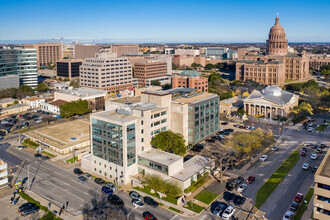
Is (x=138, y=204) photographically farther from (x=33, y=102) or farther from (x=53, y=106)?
(x=33, y=102)

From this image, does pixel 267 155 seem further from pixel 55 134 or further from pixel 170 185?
pixel 55 134

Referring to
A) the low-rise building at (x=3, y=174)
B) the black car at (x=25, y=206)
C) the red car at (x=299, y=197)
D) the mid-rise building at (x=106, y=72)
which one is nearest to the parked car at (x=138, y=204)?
the black car at (x=25, y=206)

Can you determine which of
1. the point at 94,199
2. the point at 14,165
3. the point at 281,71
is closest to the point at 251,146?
the point at 94,199

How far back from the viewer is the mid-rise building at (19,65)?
138500mm

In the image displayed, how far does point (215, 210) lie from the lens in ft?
153

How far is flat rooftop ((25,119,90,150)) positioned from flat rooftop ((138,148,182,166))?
2395 centimetres

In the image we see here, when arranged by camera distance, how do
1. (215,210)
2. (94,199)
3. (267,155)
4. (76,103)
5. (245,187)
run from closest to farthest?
1. (215,210)
2. (94,199)
3. (245,187)
4. (267,155)
5. (76,103)

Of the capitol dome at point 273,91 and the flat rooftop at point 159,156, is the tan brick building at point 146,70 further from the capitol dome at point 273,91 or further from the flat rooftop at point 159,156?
the flat rooftop at point 159,156

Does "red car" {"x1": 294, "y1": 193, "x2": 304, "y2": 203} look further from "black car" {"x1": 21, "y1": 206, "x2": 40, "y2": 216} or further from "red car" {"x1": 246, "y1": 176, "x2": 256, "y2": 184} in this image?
"black car" {"x1": 21, "y1": 206, "x2": 40, "y2": 216}

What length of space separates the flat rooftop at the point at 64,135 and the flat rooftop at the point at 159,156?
23.9 m

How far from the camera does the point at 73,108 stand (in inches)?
4028

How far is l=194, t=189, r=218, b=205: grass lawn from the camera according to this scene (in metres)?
50.2

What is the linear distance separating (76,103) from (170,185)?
64603 mm

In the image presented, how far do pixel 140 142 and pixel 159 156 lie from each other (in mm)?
4956
